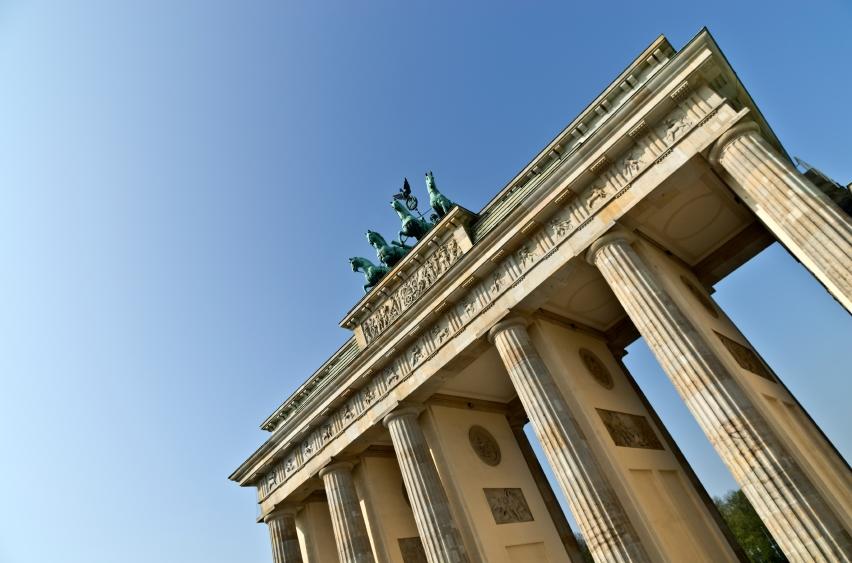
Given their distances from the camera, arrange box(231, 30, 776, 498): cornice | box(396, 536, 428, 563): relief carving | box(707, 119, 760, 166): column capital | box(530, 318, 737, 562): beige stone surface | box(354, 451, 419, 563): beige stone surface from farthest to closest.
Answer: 1. box(396, 536, 428, 563): relief carving
2. box(354, 451, 419, 563): beige stone surface
3. box(530, 318, 737, 562): beige stone surface
4. box(231, 30, 776, 498): cornice
5. box(707, 119, 760, 166): column capital

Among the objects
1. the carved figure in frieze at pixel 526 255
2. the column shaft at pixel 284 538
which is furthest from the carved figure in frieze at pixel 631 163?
the column shaft at pixel 284 538

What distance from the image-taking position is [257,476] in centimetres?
2094

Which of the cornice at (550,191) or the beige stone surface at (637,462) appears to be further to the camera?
the beige stone surface at (637,462)

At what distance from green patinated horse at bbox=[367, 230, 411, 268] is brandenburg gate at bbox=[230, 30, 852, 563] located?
108mm

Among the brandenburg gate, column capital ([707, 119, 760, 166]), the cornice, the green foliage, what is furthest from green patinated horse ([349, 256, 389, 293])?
the green foliage

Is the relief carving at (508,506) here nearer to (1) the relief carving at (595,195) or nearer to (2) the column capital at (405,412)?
(2) the column capital at (405,412)

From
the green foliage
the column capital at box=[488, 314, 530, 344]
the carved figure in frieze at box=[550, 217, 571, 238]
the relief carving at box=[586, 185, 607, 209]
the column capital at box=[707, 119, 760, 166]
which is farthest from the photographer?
the green foliage

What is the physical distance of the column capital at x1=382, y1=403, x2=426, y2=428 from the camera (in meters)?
15.8

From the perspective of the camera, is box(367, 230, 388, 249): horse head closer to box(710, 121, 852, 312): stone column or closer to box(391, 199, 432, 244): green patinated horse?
box(391, 199, 432, 244): green patinated horse

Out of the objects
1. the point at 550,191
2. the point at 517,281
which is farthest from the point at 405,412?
the point at 550,191

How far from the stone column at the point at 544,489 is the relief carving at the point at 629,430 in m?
4.85

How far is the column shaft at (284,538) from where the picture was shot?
766 inches

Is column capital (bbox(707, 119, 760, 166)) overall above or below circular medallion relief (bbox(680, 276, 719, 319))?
above

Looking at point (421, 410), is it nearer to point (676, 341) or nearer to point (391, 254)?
point (391, 254)
